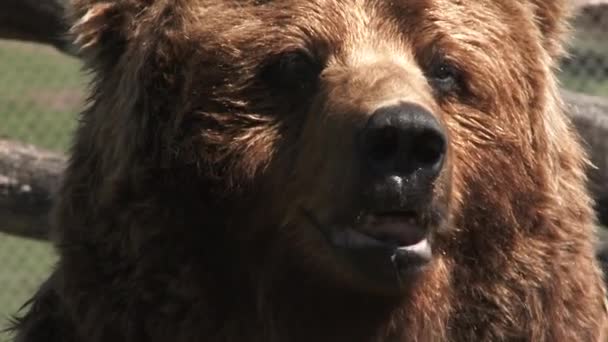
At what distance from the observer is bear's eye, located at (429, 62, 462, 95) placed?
4.04 m

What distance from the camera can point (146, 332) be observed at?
3.95 metres

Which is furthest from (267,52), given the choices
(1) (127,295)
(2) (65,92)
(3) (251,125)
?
(2) (65,92)

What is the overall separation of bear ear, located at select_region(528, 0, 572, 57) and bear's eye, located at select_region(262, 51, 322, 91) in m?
0.74

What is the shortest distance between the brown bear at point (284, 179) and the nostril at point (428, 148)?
0.52 ft

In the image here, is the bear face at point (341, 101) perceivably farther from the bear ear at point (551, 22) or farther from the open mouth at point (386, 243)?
the bear ear at point (551, 22)

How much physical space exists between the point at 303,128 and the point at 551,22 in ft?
2.93

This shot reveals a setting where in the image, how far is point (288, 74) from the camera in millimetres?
3973

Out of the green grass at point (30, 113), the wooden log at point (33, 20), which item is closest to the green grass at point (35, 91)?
the green grass at point (30, 113)

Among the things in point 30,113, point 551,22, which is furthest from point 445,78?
point 30,113

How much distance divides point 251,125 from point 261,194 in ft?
0.61

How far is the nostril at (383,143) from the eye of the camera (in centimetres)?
356

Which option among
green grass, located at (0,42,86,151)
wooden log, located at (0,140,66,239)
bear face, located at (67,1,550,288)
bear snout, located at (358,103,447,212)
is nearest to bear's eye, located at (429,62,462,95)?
bear face, located at (67,1,550,288)

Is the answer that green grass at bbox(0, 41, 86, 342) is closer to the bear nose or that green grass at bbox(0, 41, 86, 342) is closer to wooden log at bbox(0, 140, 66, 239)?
wooden log at bbox(0, 140, 66, 239)

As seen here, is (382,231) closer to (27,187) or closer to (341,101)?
(341,101)
